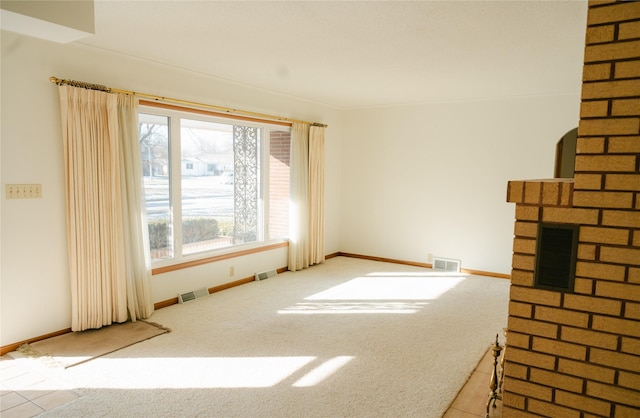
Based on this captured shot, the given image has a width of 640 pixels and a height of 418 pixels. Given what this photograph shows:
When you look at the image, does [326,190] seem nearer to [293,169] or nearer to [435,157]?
[293,169]

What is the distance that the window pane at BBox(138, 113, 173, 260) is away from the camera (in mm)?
4004

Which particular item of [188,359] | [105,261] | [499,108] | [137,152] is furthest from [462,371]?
[499,108]

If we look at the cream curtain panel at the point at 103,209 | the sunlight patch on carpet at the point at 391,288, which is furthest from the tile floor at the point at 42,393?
the sunlight patch on carpet at the point at 391,288

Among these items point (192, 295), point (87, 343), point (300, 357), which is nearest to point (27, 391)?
point (87, 343)

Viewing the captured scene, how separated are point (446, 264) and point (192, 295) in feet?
Result: 11.2

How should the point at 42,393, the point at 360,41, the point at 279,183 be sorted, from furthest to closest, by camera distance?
the point at 279,183 → the point at 360,41 → the point at 42,393

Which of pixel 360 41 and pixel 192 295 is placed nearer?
pixel 360 41

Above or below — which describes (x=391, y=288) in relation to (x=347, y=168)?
below

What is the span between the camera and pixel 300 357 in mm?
3098

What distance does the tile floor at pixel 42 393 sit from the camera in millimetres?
2398

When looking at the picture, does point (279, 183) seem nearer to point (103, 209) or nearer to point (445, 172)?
point (445, 172)

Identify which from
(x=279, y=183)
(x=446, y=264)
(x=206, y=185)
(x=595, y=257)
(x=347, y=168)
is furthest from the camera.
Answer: (x=347, y=168)

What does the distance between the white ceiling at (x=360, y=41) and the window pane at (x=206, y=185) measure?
0.65m

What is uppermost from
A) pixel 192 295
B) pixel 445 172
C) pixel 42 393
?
pixel 445 172
